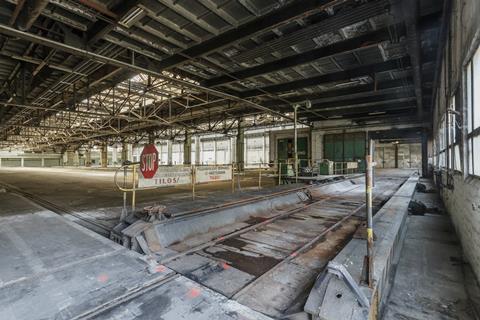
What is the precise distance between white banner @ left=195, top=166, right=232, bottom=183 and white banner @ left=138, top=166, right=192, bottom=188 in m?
0.38

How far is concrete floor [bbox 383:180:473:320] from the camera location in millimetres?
2500

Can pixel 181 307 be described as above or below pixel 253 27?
below

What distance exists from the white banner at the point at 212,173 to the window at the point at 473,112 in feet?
17.5

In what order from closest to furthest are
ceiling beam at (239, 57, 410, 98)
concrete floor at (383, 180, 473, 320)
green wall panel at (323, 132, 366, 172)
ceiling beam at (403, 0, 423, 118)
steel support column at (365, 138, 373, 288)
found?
1. steel support column at (365, 138, 373, 288)
2. concrete floor at (383, 180, 473, 320)
3. ceiling beam at (403, 0, 423, 118)
4. ceiling beam at (239, 57, 410, 98)
5. green wall panel at (323, 132, 366, 172)

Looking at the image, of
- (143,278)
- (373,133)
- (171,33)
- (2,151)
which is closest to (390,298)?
(373,133)

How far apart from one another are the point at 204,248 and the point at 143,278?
119 centimetres

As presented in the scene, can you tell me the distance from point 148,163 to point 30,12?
11.6 ft

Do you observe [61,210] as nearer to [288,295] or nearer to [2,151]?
[288,295]

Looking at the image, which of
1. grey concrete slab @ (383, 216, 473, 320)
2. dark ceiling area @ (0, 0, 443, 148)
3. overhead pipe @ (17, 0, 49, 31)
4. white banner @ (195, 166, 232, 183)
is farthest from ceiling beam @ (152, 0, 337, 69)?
grey concrete slab @ (383, 216, 473, 320)

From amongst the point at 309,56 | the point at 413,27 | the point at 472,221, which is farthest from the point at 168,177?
the point at 413,27

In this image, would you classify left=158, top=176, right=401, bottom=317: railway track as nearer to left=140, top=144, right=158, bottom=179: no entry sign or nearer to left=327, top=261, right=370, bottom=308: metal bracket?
left=327, top=261, right=370, bottom=308: metal bracket

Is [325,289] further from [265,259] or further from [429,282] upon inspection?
[429,282]

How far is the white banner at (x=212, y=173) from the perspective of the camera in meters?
6.21

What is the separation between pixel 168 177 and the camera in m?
5.24
